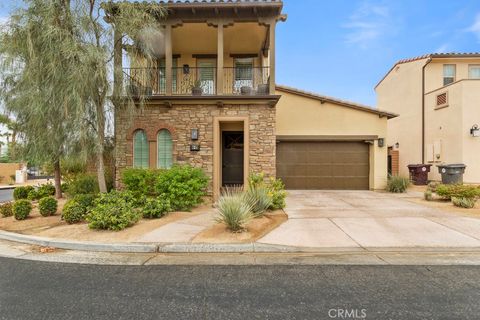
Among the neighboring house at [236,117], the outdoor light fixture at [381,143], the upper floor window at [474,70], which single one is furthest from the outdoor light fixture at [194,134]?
the upper floor window at [474,70]

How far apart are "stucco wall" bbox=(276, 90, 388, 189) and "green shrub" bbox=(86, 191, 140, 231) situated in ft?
26.7

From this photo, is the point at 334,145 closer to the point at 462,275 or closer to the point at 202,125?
the point at 202,125

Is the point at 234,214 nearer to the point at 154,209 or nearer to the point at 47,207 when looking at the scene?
the point at 154,209

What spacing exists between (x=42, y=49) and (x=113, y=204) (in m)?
4.40

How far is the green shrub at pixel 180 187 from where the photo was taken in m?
8.12

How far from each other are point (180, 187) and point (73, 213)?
113 inches

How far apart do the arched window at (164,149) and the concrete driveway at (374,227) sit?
15.8 ft

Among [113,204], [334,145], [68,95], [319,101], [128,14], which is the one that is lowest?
[113,204]

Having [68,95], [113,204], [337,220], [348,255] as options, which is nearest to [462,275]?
[348,255]

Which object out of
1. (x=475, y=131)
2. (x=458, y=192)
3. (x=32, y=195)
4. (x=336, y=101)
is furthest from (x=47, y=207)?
(x=475, y=131)

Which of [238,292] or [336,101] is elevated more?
[336,101]

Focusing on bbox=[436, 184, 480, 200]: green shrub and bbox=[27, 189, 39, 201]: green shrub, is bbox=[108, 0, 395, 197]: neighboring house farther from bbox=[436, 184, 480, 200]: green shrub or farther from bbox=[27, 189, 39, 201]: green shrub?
bbox=[27, 189, 39, 201]: green shrub

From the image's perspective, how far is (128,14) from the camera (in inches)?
282

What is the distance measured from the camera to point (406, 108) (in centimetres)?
1673
